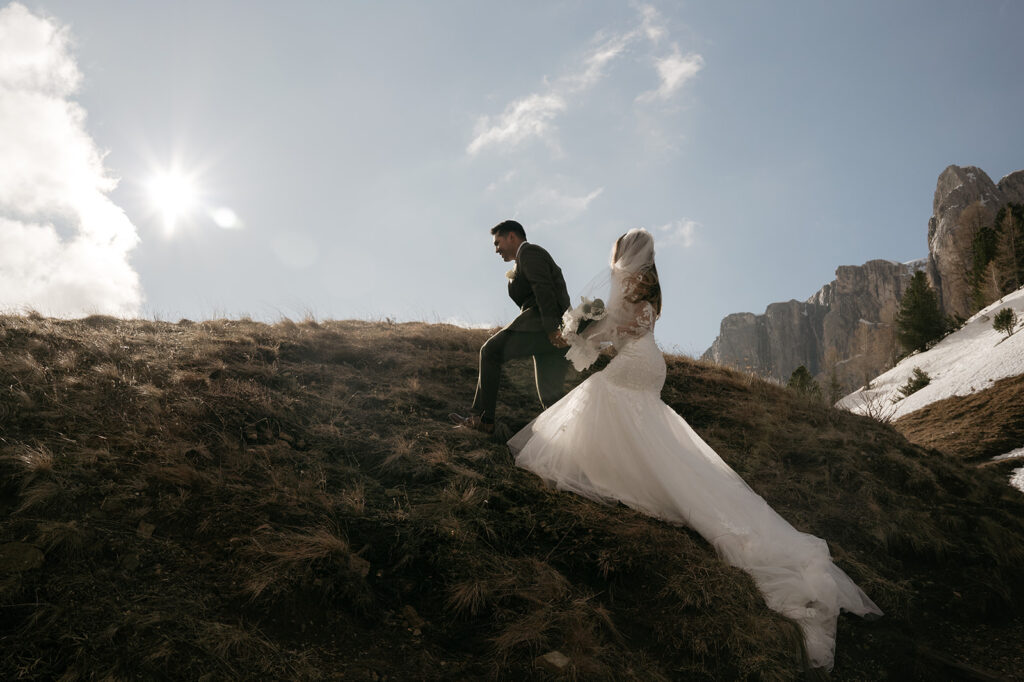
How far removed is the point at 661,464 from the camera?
179 inches

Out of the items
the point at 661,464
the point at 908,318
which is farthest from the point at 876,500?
the point at 908,318

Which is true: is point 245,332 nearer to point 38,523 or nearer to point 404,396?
point 404,396

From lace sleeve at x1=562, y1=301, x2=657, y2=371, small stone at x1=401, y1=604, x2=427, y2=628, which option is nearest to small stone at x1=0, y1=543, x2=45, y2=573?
small stone at x1=401, y1=604, x2=427, y2=628

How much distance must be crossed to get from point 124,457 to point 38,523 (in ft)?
2.72

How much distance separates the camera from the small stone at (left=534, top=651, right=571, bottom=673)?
9.60 ft

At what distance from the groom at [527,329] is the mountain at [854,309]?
67501 mm

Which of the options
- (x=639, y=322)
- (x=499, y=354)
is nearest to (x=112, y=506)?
(x=499, y=354)

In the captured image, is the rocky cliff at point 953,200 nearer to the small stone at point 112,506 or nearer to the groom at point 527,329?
the groom at point 527,329

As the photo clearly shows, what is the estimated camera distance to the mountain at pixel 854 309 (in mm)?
77688

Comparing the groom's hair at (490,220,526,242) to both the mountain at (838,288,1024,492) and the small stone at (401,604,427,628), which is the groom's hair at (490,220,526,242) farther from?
the mountain at (838,288,1024,492)

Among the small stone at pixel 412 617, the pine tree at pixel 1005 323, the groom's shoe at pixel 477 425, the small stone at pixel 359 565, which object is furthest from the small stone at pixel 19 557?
the pine tree at pixel 1005 323

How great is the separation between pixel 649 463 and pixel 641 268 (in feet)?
5.41

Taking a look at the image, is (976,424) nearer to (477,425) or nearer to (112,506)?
(477,425)

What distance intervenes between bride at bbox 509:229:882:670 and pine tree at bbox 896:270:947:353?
41.9 metres
